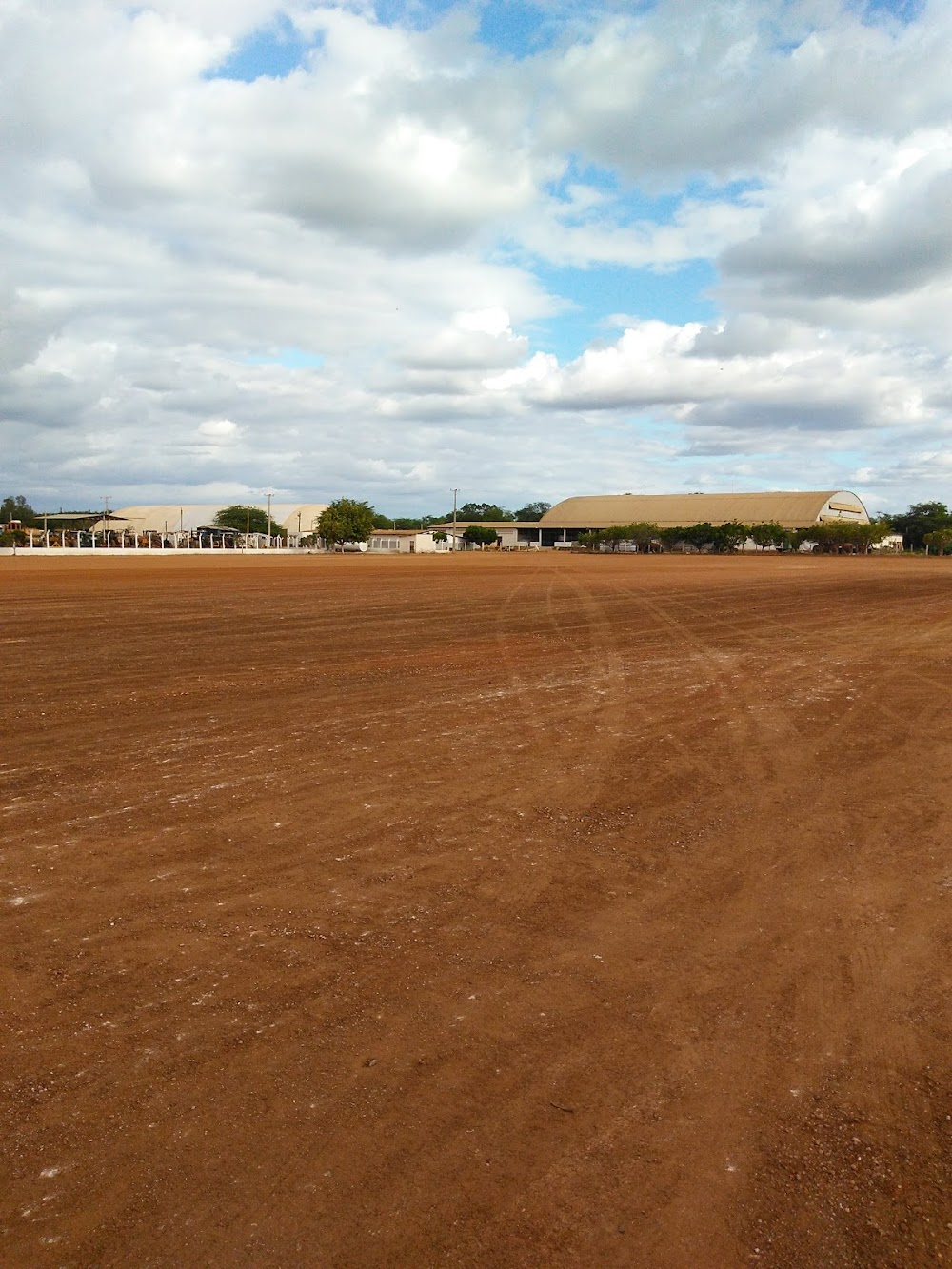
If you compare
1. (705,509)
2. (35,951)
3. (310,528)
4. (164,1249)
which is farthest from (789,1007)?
(310,528)

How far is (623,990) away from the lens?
13.7 feet

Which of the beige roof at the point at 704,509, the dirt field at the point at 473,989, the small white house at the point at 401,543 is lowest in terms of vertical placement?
the dirt field at the point at 473,989

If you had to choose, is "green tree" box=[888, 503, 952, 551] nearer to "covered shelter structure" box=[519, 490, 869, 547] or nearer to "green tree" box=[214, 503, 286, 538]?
"covered shelter structure" box=[519, 490, 869, 547]

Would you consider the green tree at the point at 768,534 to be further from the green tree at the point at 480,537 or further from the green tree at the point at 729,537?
the green tree at the point at 480,537

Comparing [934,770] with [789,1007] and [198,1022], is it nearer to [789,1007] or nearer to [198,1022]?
[789,1007]

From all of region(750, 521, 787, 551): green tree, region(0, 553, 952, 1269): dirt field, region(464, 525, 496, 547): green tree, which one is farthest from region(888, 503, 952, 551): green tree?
region(0, 553, 952, 1269): dirt field

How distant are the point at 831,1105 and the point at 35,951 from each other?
11.7 feet

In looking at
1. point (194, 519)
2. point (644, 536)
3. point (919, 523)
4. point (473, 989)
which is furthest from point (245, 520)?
point (473, 989)

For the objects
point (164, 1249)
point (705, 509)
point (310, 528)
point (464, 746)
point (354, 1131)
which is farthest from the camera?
point (310, 528)

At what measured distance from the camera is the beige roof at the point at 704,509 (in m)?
129

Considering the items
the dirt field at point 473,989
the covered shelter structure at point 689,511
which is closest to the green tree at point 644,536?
the covered shelter structure at point 689,511

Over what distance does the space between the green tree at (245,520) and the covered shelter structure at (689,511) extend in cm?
4154

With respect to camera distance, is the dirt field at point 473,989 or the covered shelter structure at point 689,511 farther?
the covered shelter structure at point 689,511

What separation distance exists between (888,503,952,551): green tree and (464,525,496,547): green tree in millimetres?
62803
